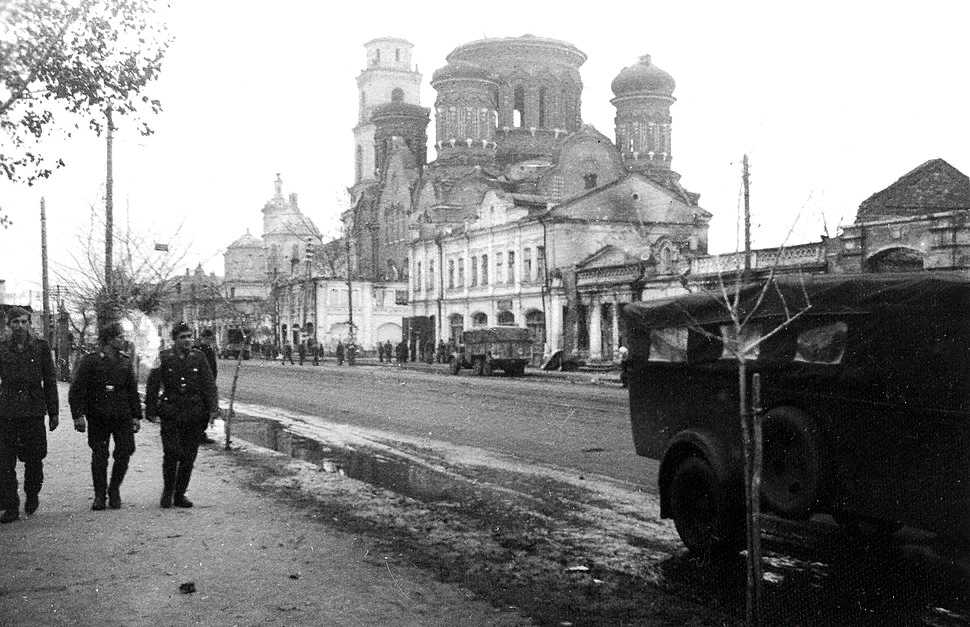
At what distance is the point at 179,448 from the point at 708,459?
511 cm

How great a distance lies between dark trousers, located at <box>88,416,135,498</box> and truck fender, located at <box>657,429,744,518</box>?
16.5 feet

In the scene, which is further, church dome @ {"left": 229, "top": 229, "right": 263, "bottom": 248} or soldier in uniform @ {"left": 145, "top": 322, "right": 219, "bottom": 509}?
church dome @ {"left": 229, "top": 229, "right": 263, "bottom": 248}

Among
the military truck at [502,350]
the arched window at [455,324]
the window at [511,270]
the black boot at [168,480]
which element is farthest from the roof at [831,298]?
the arched window at [455,324]

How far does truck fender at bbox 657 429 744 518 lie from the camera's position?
7.28 metres

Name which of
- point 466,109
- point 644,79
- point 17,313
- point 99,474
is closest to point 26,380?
point 17,313

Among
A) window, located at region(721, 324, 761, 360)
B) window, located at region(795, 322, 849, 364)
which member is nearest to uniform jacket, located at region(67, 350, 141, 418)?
window, located at region(721, 324, 761, 360)

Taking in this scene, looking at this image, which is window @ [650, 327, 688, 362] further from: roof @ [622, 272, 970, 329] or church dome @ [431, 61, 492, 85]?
church dome @ [431, 61, 492, 85]

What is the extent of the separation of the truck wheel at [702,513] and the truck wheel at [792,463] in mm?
326

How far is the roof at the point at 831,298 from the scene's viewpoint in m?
5.97

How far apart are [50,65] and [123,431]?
4.93m

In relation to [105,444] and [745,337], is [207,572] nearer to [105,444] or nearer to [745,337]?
[105,444]

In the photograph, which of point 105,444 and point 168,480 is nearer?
point 105,444

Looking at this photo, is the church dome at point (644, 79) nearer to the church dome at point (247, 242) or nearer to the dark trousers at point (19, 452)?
the church dome at point (247, 242)

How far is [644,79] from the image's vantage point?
6706 centimetres
